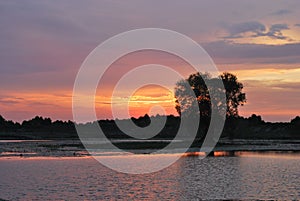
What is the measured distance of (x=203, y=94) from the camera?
95.1 m

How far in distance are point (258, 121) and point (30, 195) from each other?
148 metres

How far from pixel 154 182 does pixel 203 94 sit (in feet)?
207

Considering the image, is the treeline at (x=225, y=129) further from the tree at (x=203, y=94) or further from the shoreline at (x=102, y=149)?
the shoreline at (x=102, y=149)

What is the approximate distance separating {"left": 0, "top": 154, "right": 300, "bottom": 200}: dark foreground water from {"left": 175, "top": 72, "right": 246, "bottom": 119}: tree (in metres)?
47.8

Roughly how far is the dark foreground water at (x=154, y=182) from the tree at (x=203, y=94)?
47.8 metres

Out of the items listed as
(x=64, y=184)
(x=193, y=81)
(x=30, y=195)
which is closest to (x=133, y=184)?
(x=64, y=184)

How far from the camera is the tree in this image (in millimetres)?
94375

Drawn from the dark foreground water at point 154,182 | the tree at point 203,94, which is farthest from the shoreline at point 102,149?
the dark foreground water at point 154,182

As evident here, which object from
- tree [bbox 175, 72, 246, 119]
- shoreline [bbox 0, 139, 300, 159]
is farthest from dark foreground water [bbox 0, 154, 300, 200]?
tree [bbox 175, 72, 246, 119]

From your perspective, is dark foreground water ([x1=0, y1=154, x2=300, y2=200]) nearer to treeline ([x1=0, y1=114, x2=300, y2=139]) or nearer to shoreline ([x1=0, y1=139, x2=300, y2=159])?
shoreline ([x1=0, y1=139, x2=300, y2=159])

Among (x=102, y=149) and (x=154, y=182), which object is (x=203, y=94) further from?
(x=154, y=182)

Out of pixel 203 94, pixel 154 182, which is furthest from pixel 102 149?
pixel 154 182

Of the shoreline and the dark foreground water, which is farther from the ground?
the shoreline

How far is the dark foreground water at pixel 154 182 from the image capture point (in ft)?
90.2
